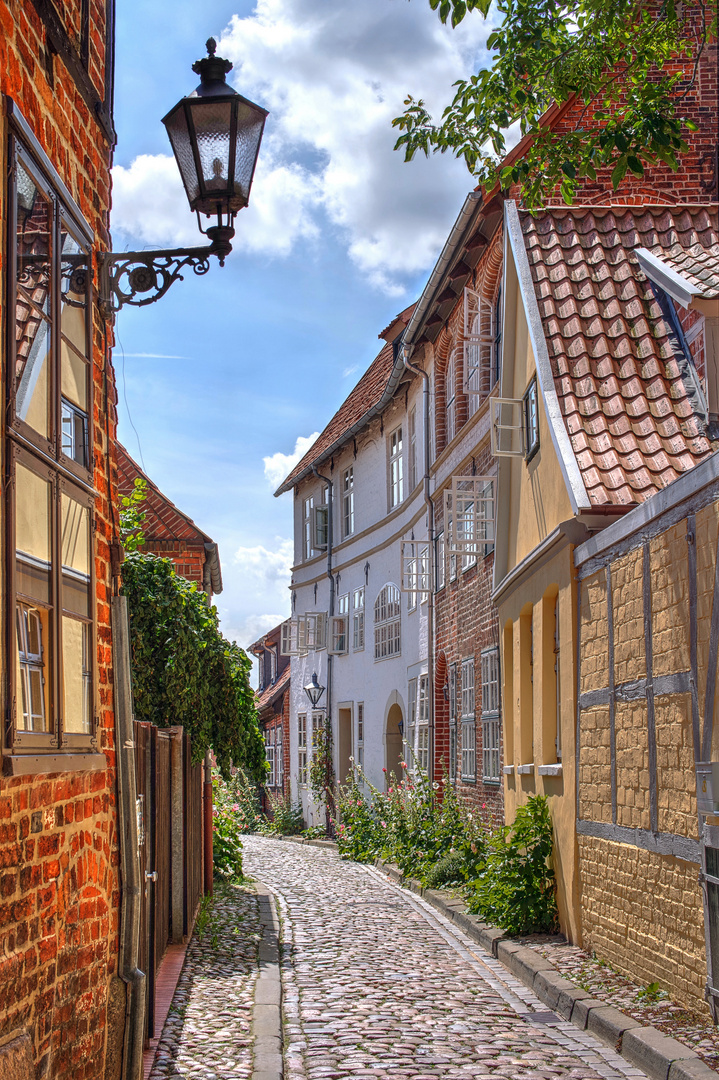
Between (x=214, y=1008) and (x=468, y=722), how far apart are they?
28.9ft

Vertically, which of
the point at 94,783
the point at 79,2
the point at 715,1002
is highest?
the point at 79,2

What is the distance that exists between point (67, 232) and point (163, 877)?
4823 mm

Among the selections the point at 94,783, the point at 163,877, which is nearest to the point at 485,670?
the point at 163,877

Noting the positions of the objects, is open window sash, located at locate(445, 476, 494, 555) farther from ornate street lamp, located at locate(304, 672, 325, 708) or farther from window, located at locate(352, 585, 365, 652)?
ornate street lamp, located at locate(304, 672, 325, 708)

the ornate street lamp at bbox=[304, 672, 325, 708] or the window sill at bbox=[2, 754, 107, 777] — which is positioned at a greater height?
the window sill at bbox=[2, 754, 107, 777]

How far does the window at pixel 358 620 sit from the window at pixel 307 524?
3.86 metres

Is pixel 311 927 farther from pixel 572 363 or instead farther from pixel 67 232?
pixel 67 232

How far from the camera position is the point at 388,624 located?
23.0 meters

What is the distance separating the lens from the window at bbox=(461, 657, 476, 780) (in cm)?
1557

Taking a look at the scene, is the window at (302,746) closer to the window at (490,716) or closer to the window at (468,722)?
the window at (468,722)

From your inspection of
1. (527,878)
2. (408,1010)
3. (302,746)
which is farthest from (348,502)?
(408,1010)

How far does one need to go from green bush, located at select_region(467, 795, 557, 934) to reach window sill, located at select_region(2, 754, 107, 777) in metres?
5.70

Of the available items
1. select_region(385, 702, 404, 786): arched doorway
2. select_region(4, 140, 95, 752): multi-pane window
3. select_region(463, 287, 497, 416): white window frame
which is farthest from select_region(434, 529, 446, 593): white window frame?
select_region(4, 140, 95, 752): multi-pane window

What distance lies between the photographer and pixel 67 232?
16.3 ft
